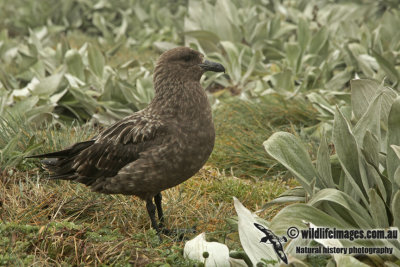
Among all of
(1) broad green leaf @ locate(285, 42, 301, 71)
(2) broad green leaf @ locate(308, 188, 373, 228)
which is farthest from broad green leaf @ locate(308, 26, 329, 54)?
(2) broad green leaf @ locate(308, 188, 373, 228)

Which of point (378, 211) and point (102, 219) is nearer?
point (378, 211)

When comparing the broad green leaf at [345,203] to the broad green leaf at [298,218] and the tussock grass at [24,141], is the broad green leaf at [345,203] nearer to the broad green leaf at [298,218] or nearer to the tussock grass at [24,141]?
the broad green leaf at [298,218]

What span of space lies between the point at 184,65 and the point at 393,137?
4.78ft

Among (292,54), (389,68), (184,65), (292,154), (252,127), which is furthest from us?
(292,54)

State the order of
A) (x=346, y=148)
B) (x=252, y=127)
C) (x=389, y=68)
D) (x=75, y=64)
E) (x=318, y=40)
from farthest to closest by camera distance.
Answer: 1. (x=318, y=40)
2. (x=75, y=64)
3. (x=389, y=68)
4. (x=252, y=127)
5. (x=346, y=148)

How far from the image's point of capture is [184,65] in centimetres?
398

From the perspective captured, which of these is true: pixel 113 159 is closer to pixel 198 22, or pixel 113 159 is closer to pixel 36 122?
pixel 36 122

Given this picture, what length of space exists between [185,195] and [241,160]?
109 centimetres

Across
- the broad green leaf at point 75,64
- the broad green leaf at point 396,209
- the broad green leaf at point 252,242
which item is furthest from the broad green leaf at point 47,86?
the broad green leaf at point 396,209

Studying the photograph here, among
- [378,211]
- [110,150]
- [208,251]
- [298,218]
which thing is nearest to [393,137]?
[378,211]

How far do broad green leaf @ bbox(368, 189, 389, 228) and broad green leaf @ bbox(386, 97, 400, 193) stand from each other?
0.29 m

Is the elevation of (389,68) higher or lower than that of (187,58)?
lower

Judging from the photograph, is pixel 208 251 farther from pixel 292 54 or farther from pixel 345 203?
pixel 292 54

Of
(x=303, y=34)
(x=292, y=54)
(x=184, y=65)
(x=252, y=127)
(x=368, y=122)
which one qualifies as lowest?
(x=252, y=127)
